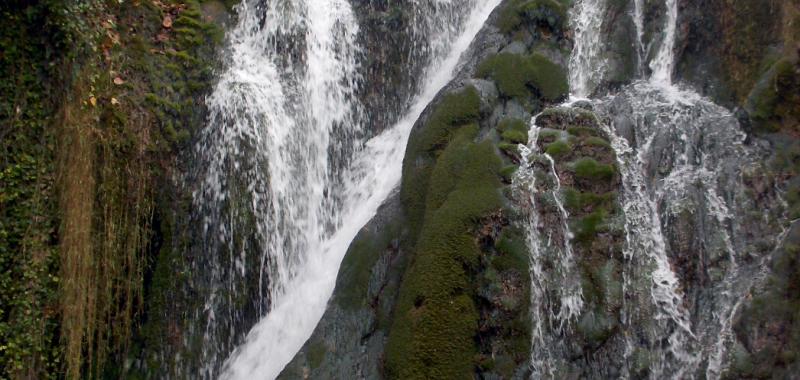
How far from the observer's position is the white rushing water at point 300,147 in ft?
Answer: 30.5

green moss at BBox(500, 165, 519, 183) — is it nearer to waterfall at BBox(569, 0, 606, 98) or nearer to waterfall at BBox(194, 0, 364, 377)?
waterfall at BBox(569, 0, 606, 98)

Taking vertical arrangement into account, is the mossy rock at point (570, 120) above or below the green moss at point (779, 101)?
below

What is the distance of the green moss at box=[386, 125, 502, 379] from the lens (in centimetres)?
696

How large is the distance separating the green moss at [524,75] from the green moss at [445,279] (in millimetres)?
1494

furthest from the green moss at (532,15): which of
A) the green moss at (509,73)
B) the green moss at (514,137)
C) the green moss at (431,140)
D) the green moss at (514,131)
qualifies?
the green moss at (514,137)

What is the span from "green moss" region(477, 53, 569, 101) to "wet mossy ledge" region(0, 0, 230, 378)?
16.0ft

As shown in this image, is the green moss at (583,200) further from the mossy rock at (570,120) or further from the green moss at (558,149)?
the mossy rock at (570,120)

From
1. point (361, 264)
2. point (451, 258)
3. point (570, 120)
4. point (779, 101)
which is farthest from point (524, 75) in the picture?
point (361, 264)

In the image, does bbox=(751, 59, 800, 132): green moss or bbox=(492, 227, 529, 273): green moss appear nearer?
bbox=(492, 227, 529, 273): green moss

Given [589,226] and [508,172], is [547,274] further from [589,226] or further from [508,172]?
[508,172]

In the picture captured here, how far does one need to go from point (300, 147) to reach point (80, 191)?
11.3ft

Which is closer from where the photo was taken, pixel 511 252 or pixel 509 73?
pixel 511 252

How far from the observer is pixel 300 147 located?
1059 cm

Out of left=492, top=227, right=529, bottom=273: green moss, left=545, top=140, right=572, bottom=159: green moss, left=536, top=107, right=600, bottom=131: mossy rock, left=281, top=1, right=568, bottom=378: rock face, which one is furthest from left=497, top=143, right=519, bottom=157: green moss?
left=492, top=227, right=529, bottom=273: green moss
